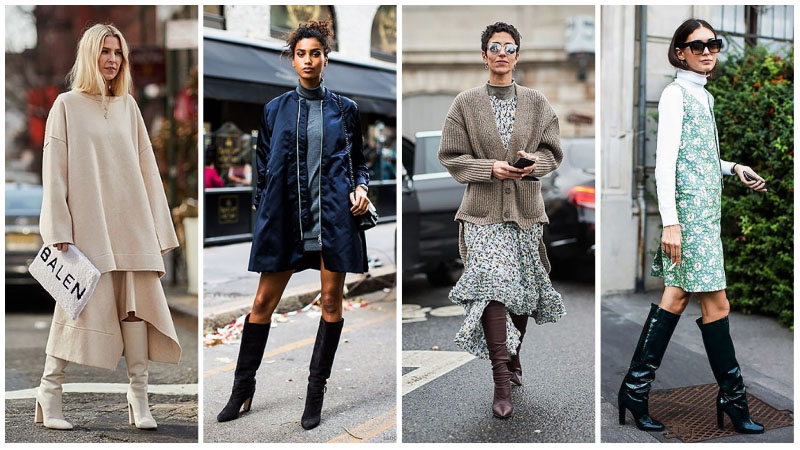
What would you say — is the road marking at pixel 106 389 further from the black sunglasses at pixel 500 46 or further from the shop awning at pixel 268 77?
the black sunglasses at pixel 500 46

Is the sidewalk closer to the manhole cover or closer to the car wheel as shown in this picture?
the manhole cover

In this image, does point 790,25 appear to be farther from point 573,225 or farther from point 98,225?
point 98,225

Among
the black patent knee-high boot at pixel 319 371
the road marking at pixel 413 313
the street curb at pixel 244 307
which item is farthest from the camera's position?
the road marking at pixel 413 313

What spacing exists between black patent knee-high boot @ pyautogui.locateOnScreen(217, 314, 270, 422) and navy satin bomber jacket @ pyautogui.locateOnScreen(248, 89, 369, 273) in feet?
1.07

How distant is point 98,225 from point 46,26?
39.2ft

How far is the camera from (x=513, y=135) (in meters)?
3.73

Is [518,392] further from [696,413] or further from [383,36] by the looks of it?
[383,36]

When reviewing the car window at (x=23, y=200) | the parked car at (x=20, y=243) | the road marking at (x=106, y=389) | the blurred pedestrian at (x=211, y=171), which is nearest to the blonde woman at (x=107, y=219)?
the road marking at (x=106, y=389)

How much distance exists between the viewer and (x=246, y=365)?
3.81 meters

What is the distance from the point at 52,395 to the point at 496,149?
2486 millimetres

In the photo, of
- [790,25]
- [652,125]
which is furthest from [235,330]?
[790,25]

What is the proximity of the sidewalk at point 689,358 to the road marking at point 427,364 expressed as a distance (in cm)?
85

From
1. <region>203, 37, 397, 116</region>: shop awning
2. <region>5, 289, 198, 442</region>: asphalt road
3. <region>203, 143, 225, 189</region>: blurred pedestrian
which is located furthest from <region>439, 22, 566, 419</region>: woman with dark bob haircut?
<region>203, 143, 225, 189</region>: blurred pedestrian

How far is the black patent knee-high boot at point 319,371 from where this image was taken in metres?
3.78
